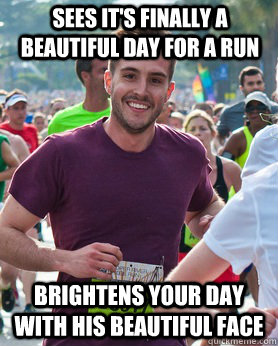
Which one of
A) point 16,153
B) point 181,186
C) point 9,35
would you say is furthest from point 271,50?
point 9,35

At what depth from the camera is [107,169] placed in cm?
397

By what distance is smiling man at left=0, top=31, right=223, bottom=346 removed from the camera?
3920mm

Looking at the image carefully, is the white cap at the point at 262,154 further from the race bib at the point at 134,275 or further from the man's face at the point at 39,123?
the man's face at the point at 39,123

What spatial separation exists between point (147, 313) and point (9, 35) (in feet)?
423

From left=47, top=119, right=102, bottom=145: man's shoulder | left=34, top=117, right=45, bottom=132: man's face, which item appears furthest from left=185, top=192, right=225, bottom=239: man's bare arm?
left=34, top=117, right=45, bottom=132: man's face

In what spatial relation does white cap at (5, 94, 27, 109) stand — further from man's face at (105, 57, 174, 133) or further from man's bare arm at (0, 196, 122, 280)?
man's bare arm at (0, 196, 122, 280)

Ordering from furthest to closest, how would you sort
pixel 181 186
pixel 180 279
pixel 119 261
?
pixel 181 186 → pixel 119 261 → pixel 180 279

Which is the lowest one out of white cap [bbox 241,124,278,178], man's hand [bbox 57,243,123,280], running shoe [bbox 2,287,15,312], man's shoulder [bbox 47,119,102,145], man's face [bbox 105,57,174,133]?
running shoe [bbox 2,287,15,312]

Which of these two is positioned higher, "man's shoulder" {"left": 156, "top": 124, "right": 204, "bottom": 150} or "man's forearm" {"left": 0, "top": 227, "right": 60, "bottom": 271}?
"man's shoulder" {"left": 156, "top": 124, "right": 204, "bottom": 150}

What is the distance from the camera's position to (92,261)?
3.73m

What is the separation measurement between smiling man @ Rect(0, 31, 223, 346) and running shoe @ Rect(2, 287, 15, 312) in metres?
5.16

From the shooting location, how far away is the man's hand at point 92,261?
12.2 feet

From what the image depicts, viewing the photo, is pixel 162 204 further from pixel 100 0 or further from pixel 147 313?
pixel 100 0

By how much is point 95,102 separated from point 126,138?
9.31ft
